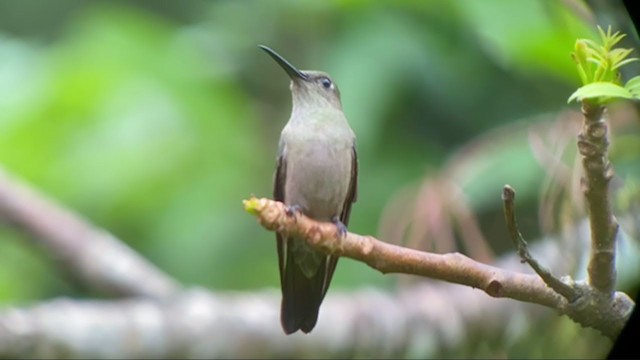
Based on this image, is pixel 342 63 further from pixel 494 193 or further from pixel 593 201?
pixel 593 201

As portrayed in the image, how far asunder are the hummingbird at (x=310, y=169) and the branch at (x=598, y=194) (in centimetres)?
20

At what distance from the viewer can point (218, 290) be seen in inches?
61.9

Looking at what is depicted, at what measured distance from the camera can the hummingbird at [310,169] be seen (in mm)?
820

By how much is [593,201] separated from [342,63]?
0.50 meters

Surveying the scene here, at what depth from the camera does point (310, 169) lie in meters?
0.85

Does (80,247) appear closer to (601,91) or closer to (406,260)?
(406,260)

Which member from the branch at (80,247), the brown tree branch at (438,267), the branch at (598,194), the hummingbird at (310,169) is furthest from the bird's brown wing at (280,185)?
the branch at (80,247)

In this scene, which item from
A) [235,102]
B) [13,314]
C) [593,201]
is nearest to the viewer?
[593,201]

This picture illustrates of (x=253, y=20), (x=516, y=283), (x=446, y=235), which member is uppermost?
(x=253, y=20)

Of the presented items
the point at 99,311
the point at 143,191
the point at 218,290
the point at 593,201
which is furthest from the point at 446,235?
the point at 99,311

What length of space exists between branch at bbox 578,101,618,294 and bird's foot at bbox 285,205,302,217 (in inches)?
7.4

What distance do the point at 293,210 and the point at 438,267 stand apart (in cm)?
11

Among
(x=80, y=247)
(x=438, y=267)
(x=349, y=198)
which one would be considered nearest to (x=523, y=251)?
(x=438, y=267)

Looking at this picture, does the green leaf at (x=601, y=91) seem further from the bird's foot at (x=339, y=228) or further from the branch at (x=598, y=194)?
the bird's foot at (x=339, y=228)
